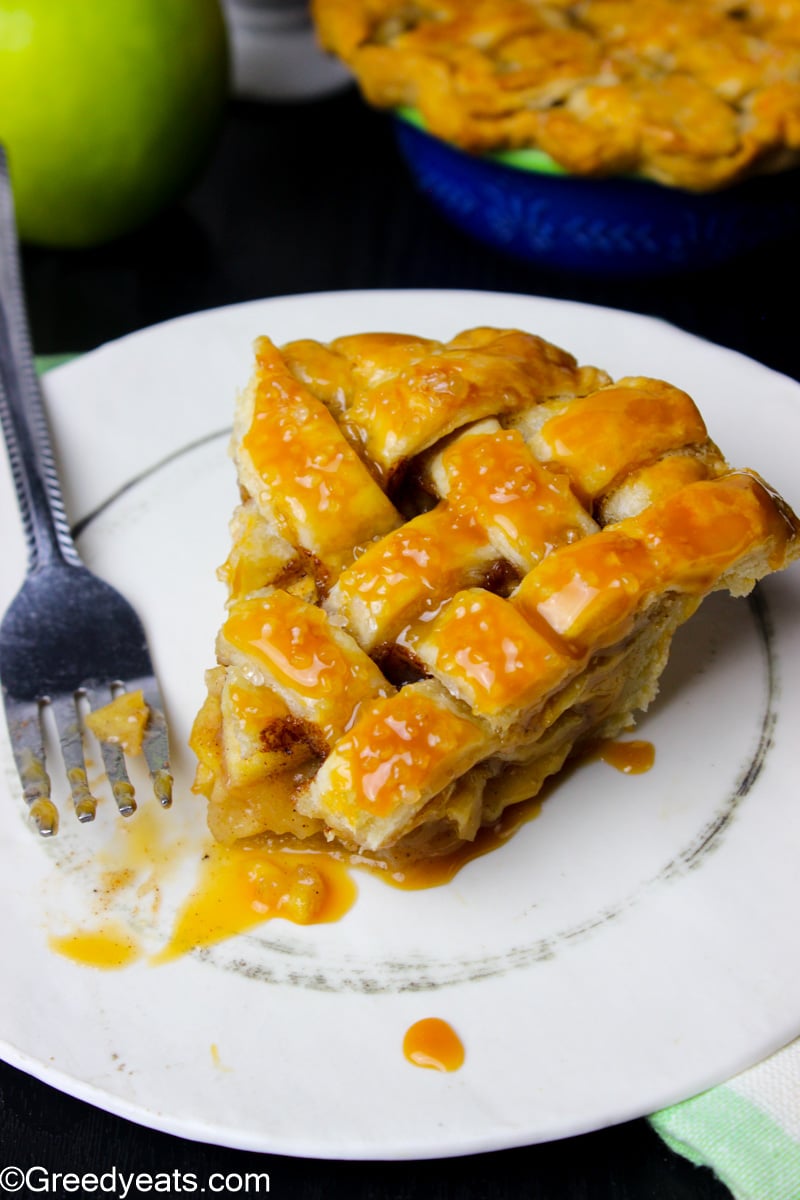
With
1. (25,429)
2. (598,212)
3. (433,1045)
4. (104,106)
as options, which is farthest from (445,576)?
(104,106)

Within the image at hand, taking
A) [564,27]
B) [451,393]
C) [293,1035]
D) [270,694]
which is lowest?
[293,1035]

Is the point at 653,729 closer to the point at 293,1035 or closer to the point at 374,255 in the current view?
the point at 293,1035

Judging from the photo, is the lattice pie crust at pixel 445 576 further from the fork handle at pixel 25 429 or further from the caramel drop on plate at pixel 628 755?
the fork handle at pixel 25 429

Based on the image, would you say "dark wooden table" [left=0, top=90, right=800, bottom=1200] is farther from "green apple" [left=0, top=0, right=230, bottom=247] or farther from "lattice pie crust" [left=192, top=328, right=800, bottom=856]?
"lattice pie crust" [left=192, top=328, right=800, bottom=856]

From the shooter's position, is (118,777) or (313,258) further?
(313,258)

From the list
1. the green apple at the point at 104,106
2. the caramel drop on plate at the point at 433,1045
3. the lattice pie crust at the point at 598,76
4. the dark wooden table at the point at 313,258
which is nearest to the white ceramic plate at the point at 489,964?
the caramel drop on plate at the point at 433,1045

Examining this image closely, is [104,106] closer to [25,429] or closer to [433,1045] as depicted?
[25,429]

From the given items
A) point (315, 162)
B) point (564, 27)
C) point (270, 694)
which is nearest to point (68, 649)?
point (270, 694)
